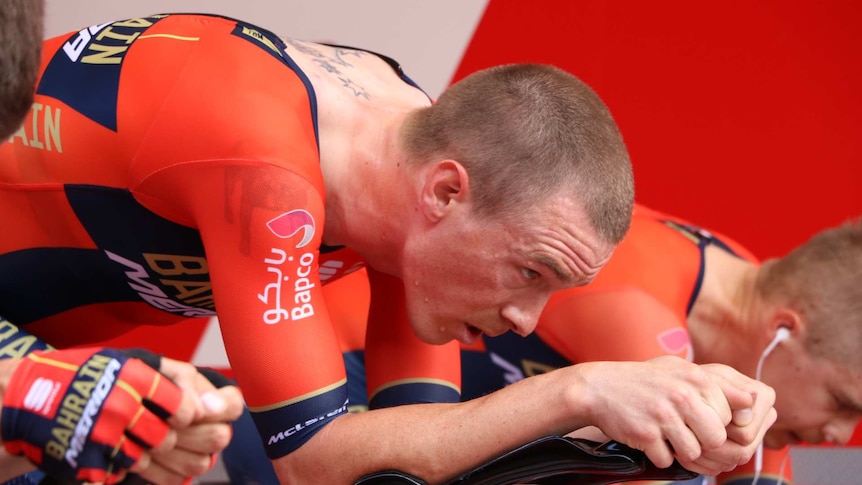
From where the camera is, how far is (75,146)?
1.19m

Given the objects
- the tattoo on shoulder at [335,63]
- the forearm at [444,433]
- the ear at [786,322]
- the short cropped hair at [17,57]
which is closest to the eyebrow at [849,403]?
the ear at [786,322]

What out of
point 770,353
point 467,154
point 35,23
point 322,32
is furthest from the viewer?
point 322,32

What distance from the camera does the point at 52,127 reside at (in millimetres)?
1200

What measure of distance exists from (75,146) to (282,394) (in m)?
0.39

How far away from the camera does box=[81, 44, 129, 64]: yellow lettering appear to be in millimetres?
1210

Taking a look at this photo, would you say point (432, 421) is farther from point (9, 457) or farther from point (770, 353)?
point (770, 353)

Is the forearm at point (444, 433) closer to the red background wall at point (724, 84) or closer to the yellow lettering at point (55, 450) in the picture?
the yellow lettering at point (55, 450)

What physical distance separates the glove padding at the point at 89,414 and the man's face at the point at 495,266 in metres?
0.45

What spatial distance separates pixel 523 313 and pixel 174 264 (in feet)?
1.36

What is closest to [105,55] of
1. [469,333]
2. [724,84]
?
[469,333]

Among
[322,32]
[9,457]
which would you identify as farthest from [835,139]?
[9,457]

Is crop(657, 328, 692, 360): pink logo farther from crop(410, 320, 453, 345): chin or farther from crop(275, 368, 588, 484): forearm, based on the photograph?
crop(275, 368, 588, 484): forearm

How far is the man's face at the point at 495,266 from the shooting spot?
1.13 meters

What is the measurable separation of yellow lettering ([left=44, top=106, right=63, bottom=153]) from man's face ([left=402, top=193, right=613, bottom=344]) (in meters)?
0.42
